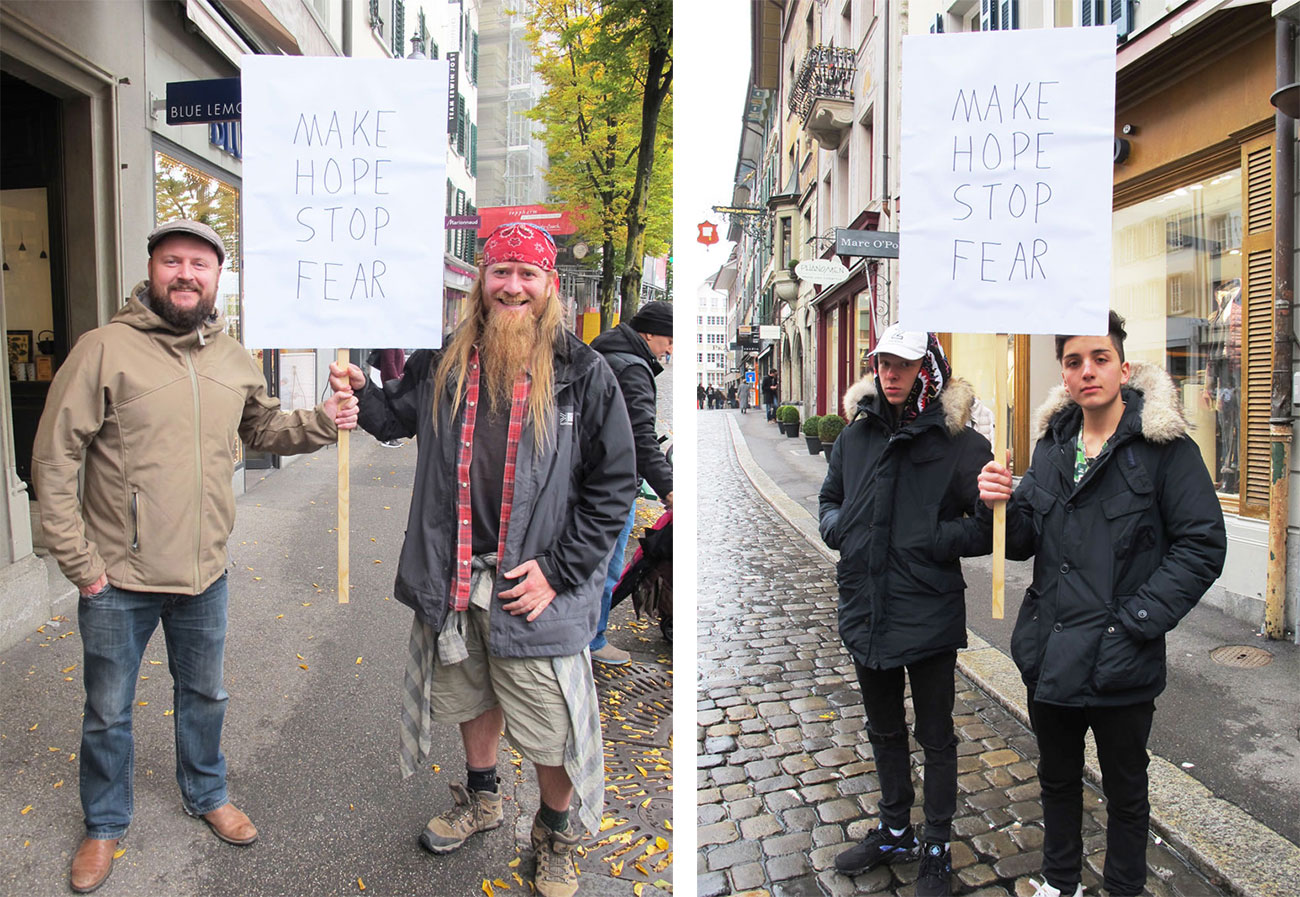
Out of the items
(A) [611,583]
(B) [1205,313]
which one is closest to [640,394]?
(A) [611,583]

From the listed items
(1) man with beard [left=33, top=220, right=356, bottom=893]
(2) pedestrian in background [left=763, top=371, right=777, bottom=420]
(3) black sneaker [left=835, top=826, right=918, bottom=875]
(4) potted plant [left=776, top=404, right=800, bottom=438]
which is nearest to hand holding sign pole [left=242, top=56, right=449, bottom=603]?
(1) man with beard [left=33, top=220, right=356, bottom=893]

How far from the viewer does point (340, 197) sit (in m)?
2.71

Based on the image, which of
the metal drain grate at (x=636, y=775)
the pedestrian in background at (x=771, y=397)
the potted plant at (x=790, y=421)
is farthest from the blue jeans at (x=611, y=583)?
the pedestrian in background at (x=771, y=397)

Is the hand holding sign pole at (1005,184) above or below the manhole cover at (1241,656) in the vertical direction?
above

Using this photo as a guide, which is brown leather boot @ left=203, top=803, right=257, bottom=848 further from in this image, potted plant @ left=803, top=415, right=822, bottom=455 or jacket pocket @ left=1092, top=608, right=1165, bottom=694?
potted plant @ left=803, top=415, right=822, bottom=455

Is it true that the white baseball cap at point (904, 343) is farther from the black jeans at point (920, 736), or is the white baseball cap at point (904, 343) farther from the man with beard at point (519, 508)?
the black jeans at point (920, 736)

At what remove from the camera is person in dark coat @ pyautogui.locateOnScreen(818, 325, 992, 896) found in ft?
9.22

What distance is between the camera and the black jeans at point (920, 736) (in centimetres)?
287

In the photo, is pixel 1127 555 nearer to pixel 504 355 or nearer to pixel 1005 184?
pixel 1005 184

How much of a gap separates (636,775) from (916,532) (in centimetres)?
165

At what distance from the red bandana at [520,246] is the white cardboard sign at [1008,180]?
105 cm

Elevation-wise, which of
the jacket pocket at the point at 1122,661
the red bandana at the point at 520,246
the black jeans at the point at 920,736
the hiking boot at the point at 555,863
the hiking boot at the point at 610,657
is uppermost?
the red bandana at the point at 520,246

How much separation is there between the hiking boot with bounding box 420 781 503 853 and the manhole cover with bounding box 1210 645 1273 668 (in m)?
3.93

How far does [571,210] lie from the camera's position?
10.5 m
